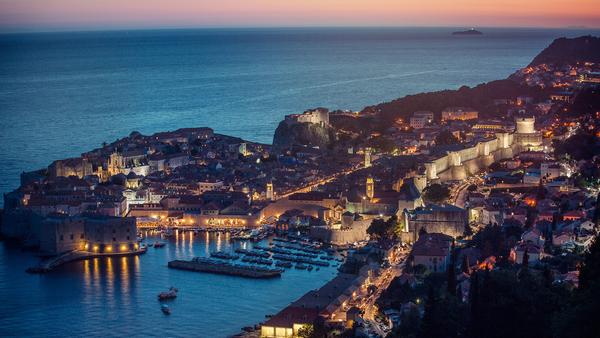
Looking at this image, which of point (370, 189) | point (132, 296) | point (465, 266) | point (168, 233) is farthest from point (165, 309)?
point (370, 189)


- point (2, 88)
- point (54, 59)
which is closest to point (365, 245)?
point (2, 88)

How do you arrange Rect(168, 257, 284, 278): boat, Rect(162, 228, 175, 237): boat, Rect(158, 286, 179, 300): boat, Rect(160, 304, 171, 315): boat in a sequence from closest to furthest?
Rect(160, 304, 171, 315): boat → Rect(158, 286, 179, 300): boat → Rect(168, 257, 284, 278): boat → Rect(162, 228, 175, 237): boat

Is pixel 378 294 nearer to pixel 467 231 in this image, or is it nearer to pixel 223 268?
pixel 223 268

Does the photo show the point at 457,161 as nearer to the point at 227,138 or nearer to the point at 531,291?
the point at 227,138

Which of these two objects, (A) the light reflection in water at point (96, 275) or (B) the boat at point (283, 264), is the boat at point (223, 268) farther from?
(A) the light reflection in water at point (96, 275)

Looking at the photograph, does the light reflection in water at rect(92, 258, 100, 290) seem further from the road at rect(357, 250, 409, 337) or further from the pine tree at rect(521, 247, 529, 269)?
the pine tree at rect(521, 247, 529, 269)

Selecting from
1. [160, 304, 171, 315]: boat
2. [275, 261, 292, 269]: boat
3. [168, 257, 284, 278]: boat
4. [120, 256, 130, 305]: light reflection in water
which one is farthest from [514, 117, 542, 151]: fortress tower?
[160, 304, 171, 315]: boat
